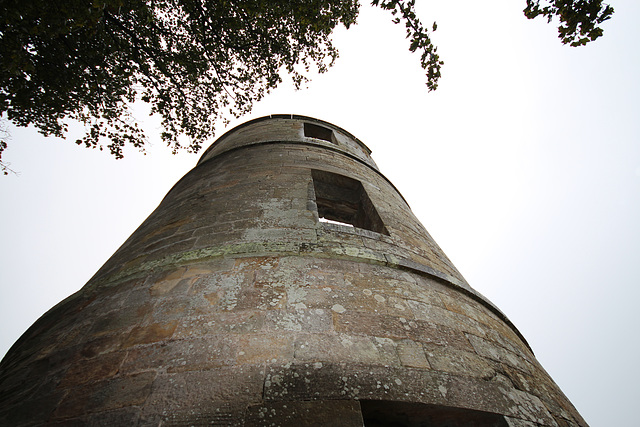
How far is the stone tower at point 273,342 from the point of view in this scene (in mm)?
1439

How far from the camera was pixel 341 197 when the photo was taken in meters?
4.55

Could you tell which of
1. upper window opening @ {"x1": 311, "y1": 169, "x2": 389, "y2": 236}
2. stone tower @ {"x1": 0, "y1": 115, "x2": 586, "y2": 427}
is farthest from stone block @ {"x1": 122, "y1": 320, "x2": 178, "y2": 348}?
upper window opening @ {"x1": 311, "y1": 169, "x2": 389, "y2": 236}

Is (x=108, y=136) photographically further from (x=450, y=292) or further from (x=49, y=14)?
(x=450, y=292)

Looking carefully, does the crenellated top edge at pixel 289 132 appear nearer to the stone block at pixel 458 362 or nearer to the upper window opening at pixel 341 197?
the upper window opening at pixel 341 197

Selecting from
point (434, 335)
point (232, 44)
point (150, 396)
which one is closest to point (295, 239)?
point (434, 335)

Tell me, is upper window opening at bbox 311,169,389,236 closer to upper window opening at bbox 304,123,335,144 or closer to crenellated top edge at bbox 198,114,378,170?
crenellated top edge at bbox 198,114,378,170

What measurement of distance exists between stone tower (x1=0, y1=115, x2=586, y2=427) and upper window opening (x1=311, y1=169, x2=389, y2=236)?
1.31 m

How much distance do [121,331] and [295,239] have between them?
4.44 feet

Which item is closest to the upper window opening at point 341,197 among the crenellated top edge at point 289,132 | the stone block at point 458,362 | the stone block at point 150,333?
the crenellated top edge at point 289,132

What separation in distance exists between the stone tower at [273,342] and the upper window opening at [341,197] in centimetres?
131

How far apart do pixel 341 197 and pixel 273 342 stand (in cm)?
309

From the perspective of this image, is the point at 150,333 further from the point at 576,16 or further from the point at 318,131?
the point at 318,131

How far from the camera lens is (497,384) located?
70.6 inches

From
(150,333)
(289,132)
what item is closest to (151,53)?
(289,132)
